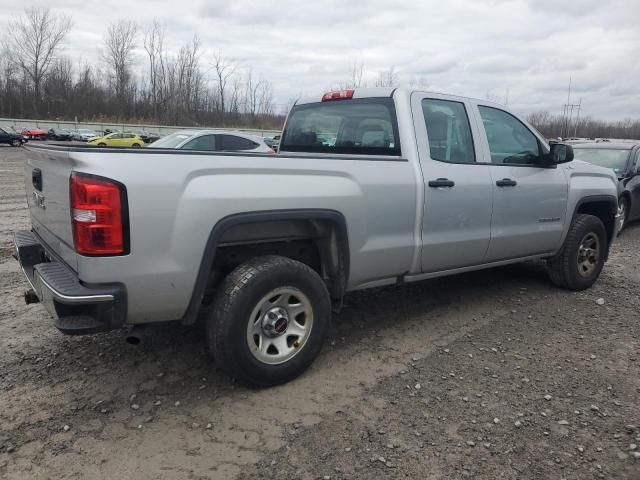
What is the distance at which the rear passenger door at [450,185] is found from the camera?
391 cm

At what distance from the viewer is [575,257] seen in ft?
Result: 17.6

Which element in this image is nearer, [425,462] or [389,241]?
[425,462]

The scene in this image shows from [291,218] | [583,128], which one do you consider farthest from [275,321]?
[583,128]

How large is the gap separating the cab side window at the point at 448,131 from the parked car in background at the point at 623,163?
6.58 metres

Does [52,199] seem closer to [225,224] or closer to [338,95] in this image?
[225,224]

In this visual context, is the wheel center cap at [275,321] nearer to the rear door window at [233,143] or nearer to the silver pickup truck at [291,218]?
the silver pickup truck at [291,218]

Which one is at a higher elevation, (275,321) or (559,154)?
(559,154)

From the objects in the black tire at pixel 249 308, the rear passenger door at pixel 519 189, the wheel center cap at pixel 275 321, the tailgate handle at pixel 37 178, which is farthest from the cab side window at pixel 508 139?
the tailgate handle at pixel 37 178

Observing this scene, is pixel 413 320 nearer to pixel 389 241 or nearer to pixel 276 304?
pixel 389 241

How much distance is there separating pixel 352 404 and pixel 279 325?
0.66m

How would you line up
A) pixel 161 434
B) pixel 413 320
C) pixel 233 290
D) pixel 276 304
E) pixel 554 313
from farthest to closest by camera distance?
pixel 554 313 → pixel 413 320 → pixel 276 304 → pixel 233 290 → pixel 161 434

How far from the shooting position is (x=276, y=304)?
3.21 m

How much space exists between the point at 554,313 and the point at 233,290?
3.34 metres

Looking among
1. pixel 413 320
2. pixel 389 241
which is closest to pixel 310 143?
pixel 389 241
